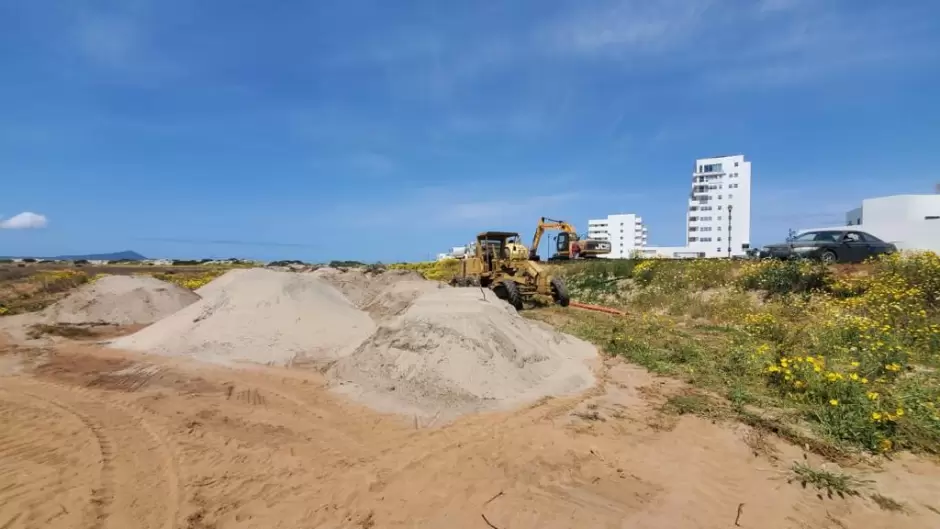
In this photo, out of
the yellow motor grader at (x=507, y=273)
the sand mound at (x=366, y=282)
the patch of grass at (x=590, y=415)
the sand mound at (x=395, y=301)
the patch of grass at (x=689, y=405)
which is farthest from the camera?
the sand mound at (x=366, y=282)

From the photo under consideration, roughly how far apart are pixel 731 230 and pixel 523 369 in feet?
213

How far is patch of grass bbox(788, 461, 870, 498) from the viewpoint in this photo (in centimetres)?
363

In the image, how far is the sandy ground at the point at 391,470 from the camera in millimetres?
3414

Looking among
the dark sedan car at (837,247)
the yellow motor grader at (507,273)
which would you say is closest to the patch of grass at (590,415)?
the yellow motor grader at (507,273)

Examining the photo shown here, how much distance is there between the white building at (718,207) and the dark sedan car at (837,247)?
4808 cm

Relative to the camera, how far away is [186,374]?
282 inches

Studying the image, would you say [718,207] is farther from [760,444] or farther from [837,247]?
[760,444]

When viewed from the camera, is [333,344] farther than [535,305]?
No

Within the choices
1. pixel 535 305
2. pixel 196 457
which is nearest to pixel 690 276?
pixel 535 305

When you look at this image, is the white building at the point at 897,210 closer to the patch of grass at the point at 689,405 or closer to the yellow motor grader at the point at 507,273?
the yellow motor grader at the point at 507,273

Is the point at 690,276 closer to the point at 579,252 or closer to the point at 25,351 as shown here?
the point at 579,252

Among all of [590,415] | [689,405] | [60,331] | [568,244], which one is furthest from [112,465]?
[568,244]

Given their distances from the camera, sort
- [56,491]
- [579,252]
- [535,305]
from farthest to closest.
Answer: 1. [579,252]
2. [535,305]
3. [56,491]

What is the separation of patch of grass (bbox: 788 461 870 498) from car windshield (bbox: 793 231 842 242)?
13514 mm
